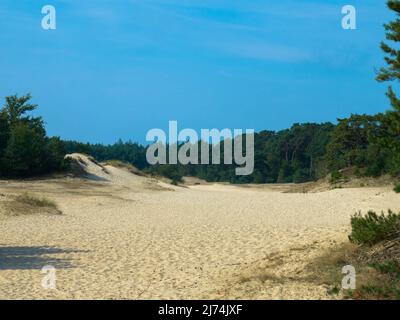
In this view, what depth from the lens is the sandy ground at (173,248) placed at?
9.45 m

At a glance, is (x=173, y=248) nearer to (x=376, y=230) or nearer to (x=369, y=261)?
(x=376, y=230)

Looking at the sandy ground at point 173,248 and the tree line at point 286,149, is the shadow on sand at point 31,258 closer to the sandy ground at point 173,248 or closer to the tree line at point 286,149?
the sandy ground at point 173,248

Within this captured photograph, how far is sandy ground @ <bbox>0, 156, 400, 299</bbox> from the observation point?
372 inches

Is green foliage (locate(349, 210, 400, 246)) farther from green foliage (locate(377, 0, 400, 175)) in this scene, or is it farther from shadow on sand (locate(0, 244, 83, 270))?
shadow on sand (locate(0, 244, 83, 270))

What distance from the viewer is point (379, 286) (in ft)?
25.8

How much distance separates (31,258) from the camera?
41.9 ft

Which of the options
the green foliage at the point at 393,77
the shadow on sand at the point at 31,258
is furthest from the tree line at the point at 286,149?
the shadow on sand at the point at 31,258

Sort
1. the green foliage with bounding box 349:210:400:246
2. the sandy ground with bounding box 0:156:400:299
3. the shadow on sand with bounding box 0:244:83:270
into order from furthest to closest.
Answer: the shadow on sand with bounding box 0:244:83:270
the green foliage with bounding box 349:210:400:246
the sandy ground with bounding box 0:156:400:299

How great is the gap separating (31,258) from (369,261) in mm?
7386

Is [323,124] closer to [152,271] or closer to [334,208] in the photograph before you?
[334,208]

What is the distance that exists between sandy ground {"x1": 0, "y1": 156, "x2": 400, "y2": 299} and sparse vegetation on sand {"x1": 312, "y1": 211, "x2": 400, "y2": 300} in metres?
0.40

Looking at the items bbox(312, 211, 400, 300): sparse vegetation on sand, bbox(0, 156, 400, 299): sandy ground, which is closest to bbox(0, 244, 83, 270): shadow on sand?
bbox(0, 156, 400, 299): sandy ground

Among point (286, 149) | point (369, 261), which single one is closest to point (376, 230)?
point (369, 261)

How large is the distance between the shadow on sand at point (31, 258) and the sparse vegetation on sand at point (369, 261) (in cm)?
546
